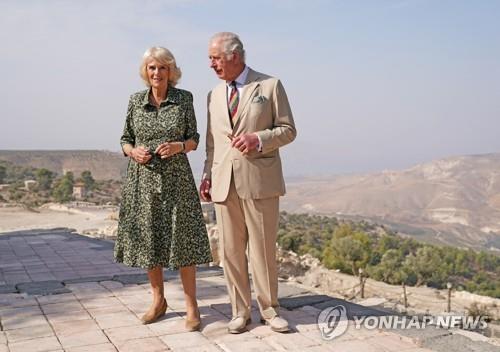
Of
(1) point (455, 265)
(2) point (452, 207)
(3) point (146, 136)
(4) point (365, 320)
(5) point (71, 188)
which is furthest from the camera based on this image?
(2) point (452, 207)

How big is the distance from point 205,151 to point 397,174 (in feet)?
523

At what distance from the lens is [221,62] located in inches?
125

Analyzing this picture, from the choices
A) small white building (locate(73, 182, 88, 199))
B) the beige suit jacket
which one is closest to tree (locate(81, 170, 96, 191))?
small white building (locate(73, 182, 88, 199))

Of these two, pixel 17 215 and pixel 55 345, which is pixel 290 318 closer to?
pixel 55 345

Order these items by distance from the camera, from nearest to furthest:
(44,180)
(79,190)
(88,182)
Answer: (79,190), (44,180), (88,182)

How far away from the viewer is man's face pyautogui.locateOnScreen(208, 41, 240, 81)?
124 inches

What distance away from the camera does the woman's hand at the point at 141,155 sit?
3.27m

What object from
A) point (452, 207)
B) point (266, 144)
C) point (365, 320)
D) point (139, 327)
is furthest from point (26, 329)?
point (452, 207)

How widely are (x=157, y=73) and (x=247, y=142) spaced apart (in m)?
0.74

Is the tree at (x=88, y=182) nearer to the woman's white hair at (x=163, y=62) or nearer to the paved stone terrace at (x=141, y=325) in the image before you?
the paved stone terrace at (x=141, y=325)

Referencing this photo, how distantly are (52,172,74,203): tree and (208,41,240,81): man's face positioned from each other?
23.4 metres

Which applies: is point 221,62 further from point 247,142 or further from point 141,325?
point 141,325

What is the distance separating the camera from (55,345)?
3.19m

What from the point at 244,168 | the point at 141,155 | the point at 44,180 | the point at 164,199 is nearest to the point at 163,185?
the point at 164,199
